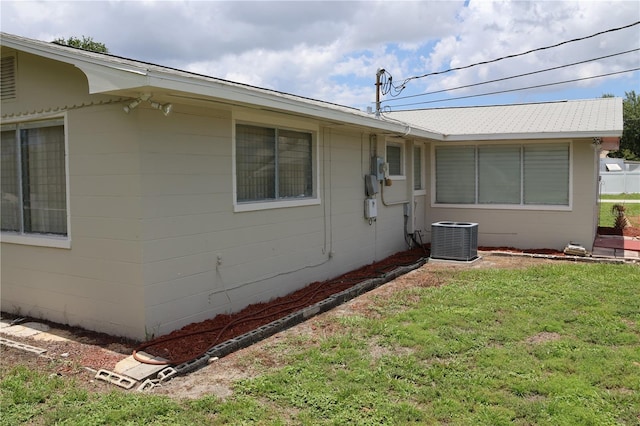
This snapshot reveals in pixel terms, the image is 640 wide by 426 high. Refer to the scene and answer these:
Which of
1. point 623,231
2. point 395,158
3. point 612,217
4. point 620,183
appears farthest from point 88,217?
point 620,183

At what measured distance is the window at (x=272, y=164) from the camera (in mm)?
6184

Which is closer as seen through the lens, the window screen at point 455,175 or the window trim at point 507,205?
the window trim at point 507,205

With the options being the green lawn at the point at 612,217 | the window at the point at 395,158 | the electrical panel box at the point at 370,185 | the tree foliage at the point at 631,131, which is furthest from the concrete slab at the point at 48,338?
the tree foliage at the point at 631,131

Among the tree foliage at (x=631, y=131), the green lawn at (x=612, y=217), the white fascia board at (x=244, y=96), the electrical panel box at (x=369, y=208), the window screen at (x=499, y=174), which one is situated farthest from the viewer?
the tree foliage at (x=631, y=131)

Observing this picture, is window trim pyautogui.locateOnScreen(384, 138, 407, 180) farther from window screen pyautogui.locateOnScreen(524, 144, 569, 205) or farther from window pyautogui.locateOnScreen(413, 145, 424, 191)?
window screen pyautogui.locateOnScreen(524, 144, 569, 205)

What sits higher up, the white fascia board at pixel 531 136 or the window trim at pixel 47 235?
the white fascia board at pixel 531 136

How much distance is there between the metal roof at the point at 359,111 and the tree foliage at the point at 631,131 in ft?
122

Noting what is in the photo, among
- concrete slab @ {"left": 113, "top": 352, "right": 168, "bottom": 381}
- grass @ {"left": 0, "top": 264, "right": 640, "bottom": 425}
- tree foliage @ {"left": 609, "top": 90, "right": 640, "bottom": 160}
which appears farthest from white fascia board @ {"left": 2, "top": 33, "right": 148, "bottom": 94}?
tree foliage @ {"left": 609, "top": 90, "right": 640, "bottom": 160}

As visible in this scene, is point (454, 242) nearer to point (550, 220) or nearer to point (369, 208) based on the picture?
point (369, 208)

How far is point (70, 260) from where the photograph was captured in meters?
5.44

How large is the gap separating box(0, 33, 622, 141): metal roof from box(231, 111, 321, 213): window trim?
340mm

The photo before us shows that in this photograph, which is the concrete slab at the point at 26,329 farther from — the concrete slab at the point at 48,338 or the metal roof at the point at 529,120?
the metal roof at the point at 529,120

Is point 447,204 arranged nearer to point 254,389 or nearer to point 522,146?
point 522,146

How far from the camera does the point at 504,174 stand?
11.0 meters
